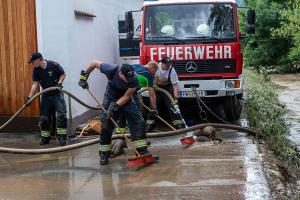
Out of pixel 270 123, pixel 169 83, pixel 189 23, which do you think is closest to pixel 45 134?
pixel 169 83

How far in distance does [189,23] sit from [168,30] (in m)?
0.49

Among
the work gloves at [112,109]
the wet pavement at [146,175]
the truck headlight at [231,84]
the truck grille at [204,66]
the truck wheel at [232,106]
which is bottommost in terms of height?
the wet pavement at [146,175]

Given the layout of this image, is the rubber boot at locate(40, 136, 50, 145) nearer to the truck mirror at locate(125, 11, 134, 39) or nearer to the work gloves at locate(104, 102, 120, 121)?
the work gloves at locate(104, 102, 120, 121)

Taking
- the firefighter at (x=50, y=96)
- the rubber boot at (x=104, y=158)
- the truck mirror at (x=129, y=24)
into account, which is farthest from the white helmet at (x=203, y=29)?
the rubber boot at (x=104, y=158)

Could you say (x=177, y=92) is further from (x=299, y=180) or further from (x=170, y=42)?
(x=299, y=180)

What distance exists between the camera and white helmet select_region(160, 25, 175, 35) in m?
10.6

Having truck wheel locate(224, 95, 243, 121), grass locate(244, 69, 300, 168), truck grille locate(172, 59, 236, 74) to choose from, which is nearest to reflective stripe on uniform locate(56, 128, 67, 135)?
truck grille locate(172, 59, 236, 74)

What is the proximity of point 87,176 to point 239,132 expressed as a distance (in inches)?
161

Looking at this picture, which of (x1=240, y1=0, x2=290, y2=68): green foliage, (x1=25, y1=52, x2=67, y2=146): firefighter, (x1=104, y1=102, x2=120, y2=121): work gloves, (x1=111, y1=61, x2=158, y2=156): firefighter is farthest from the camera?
(x1=240, y1=0, x2=290, y2=68): green foliage

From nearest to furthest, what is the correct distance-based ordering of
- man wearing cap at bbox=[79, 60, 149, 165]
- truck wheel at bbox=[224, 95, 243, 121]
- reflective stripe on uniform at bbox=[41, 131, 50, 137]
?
man wearing cap at bbox=[79, 60, 149, 165] < reflective stripe on uniform at bbox=[41, 131, 50, 137] < truck wheel at bbox=[224, 95, 243, 121]

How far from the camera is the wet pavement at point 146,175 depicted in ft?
20.3

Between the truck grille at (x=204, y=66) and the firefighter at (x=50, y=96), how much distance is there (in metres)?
2.68

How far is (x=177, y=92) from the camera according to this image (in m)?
9.88

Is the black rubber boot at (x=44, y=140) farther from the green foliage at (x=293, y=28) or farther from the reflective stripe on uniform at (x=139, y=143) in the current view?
the green foliage at (x=293, y=28)
